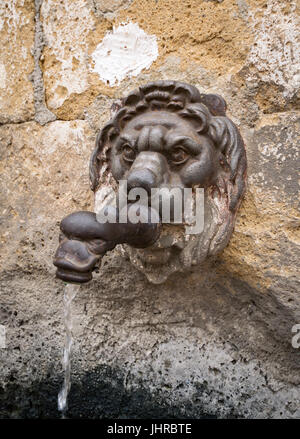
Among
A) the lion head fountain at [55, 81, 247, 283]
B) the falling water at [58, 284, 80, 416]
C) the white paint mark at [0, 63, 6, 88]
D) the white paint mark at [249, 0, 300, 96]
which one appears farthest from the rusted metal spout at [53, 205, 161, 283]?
the white paint mark at [0, 63, 6, 88]

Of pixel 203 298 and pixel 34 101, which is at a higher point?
pixel 34 101

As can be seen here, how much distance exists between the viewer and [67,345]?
2.82 feet

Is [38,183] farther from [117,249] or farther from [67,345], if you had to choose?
[67,345]

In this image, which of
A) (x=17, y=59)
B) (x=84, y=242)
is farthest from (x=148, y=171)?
(x=17, y=59)

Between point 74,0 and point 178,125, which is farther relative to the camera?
point 74,0

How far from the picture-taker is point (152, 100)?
0.74 m

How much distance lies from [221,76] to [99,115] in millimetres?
267

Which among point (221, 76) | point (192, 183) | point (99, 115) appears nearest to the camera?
point (192, 183)

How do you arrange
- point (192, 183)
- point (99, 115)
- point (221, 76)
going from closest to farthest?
point (192, 183)
point (221, 76)
point (99, 115)

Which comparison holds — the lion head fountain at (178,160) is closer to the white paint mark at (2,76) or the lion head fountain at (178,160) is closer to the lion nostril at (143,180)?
the lion nostril at (143,180)

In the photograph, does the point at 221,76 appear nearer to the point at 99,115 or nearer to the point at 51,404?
the point at 99,115

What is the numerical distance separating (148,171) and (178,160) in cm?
7
